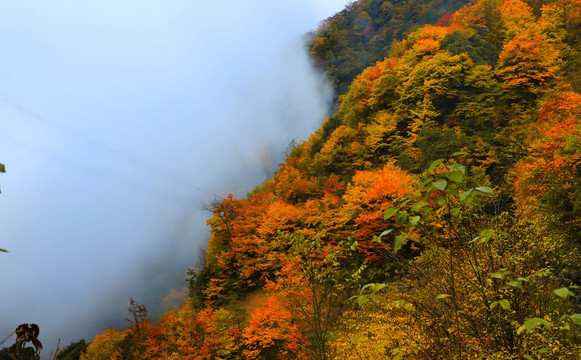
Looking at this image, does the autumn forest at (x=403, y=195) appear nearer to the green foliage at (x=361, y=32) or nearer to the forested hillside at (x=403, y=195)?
the forested hillside at (x=403, y=195)

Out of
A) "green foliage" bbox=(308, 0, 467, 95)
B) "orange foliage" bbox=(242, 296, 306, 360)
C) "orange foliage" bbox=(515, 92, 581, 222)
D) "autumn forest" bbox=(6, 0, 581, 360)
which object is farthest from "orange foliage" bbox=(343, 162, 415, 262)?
"green foliage" bbox=(308, 0, 467, 95)

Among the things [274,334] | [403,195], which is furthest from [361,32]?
[274,334]

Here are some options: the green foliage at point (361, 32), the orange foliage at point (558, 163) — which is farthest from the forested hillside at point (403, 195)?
the green foliage at point (361, 32)

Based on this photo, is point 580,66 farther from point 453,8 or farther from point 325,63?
point 325,63

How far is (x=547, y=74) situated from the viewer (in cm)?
1775

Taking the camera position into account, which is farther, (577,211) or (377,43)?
(377,43)

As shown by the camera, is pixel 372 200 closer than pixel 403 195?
No

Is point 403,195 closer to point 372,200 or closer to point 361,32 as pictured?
point 372,200

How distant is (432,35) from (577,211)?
20.2 meters

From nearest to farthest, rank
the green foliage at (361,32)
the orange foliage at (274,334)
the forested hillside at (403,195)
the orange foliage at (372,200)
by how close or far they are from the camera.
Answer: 1. the forested hillside at (403,195)
2. the orange foliage at (274,334)
3. the orange foliage at (372,200)
4. the green foliage at (361,32)

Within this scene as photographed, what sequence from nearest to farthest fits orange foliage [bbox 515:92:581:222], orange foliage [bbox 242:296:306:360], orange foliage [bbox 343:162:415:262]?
orange foliage [bbox 515:92:581:222]
orange foliage [bbox 242:296:306:360]
orange foliage [bbox 343:162:415:262]

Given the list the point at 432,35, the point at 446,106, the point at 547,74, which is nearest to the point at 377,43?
the point at 432,35

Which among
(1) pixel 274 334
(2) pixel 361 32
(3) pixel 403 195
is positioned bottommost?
(1) pixel 274 334

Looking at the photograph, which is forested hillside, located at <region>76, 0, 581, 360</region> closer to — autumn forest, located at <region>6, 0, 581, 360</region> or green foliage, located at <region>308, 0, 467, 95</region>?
autumn forest, located at <region>6, 0, 581, 360</region>
